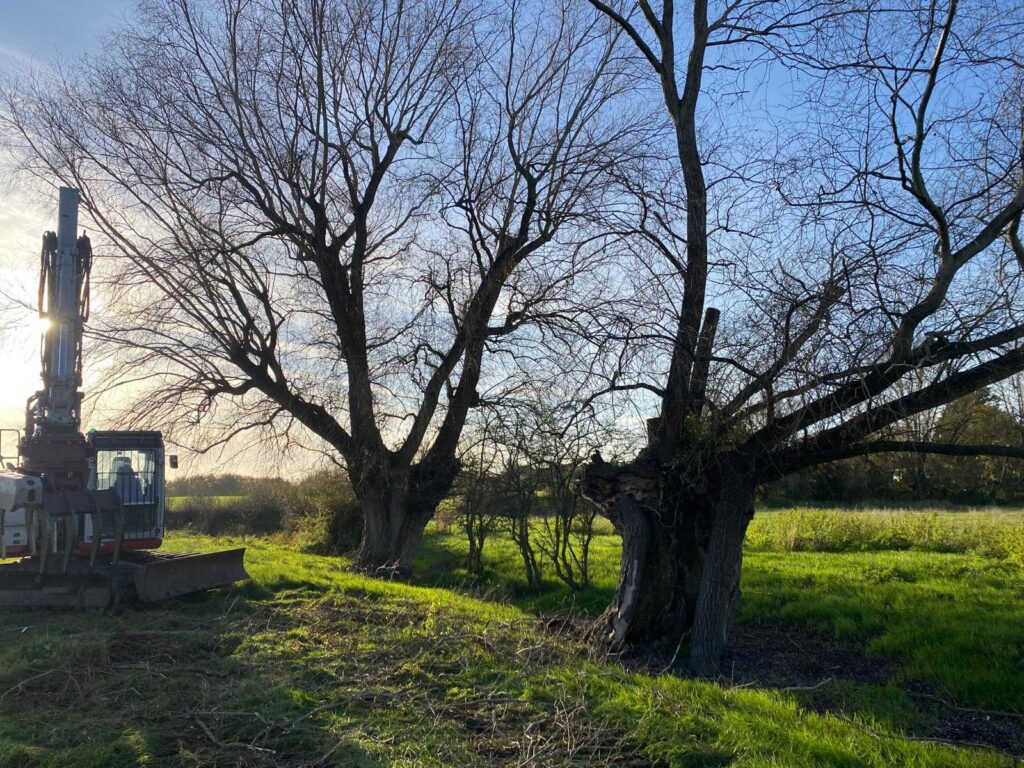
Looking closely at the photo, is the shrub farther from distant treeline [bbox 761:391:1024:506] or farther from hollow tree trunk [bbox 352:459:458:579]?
distant treeline [bbox 761:391:1024:506]

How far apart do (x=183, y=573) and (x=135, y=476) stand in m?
3.31

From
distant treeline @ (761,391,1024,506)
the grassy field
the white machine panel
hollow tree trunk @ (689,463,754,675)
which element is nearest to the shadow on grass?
the grassy field

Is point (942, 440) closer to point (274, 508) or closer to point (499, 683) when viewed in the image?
point (499, 683)

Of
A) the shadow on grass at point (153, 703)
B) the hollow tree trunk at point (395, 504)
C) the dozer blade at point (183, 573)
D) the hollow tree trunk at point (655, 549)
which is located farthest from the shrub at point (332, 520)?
the hollow tree trunk at point (655, 549)

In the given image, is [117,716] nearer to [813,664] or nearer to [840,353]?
[840,353]

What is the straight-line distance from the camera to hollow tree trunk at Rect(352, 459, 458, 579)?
19016mm

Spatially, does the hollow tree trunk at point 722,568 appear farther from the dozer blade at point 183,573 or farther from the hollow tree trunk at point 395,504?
the hollow tree trunk at point 395,504

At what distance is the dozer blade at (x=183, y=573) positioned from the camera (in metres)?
12.8

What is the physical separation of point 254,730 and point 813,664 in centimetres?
723

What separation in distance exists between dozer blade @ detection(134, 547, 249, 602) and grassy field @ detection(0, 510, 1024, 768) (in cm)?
25

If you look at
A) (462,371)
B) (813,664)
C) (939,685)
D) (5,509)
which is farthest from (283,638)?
(462,371)

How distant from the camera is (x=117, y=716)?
680 cm

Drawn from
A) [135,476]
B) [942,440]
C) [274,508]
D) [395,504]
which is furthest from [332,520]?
[942,440]

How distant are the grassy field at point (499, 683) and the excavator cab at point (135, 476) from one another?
9.90 ft
